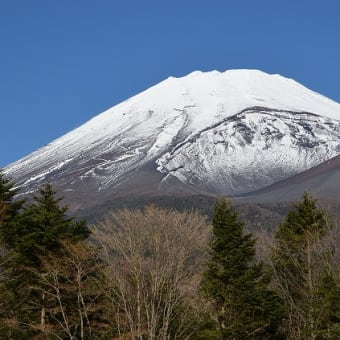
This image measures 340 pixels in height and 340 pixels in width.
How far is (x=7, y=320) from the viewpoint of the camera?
1930 cm

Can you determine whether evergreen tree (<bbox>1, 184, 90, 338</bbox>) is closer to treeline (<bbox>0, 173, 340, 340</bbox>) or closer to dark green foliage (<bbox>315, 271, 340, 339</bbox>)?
treeline (<bbox>0, 173, 340, 340</bbox>)

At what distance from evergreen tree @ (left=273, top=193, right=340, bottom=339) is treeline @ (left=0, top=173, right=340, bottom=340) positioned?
0.05 m

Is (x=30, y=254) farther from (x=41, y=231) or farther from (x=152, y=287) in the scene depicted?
(x=152, y=287)

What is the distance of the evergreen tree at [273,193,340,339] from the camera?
21.1 m

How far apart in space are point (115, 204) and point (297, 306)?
467 ft

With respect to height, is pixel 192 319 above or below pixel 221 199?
below

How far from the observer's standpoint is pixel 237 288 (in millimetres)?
22578

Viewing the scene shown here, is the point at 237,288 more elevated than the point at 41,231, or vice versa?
the point at 41,231

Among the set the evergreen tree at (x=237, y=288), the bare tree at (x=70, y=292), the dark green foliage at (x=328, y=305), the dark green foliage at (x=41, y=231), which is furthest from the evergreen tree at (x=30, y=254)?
the dark green foliage at (x=328, y=305)

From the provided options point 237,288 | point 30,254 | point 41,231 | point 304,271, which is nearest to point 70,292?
point 30,254

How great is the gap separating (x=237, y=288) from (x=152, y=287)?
3976 millimetres

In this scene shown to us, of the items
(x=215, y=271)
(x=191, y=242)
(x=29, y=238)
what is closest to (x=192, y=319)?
(x=215, y=271)

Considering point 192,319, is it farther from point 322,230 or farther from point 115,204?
point 115,204

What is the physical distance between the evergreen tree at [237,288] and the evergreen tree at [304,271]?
0.67m
